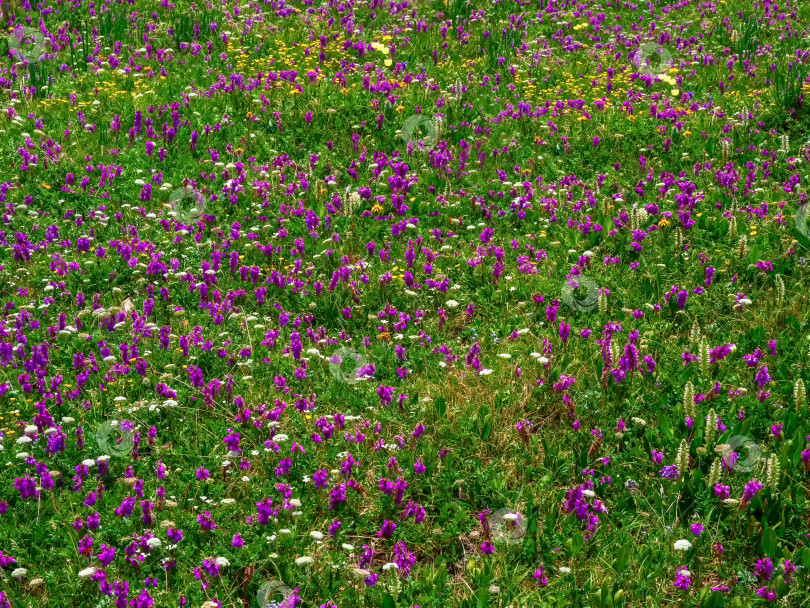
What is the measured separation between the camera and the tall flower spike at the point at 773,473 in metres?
4.68

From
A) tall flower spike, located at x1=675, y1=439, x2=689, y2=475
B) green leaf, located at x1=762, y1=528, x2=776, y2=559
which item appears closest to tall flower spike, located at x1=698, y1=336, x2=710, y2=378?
tall flower spike, located at x1=675, y1=439, x2=689, y2=475

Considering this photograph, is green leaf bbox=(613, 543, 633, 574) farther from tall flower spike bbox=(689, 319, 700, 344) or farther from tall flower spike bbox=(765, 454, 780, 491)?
tall flower spike bbox=(689, 319, 700, 344)

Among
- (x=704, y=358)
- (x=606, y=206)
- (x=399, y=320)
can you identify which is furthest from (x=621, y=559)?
(x=606, y=206)

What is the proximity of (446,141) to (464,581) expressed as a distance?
5.60 meters

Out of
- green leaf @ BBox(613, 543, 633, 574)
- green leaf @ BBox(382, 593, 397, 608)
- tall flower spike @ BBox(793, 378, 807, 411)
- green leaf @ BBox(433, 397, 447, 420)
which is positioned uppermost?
tall flower spike @ BBox(793, 378, 807, 411)

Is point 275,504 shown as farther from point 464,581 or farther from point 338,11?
point 338,11

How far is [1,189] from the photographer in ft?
26.3

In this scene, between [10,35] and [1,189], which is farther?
[10,35]

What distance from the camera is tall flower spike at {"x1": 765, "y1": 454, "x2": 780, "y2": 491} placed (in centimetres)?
468

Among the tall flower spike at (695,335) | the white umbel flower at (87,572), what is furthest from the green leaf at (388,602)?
the tall flower spike at (695,335)

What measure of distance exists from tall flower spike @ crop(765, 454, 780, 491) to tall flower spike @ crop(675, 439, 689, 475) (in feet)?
1.37

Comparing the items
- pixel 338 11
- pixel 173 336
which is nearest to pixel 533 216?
pixel 173 336

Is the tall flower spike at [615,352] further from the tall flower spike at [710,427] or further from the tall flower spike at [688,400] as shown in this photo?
the tall flower spike at [710,427]

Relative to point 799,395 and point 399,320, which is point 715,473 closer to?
point 799,395
